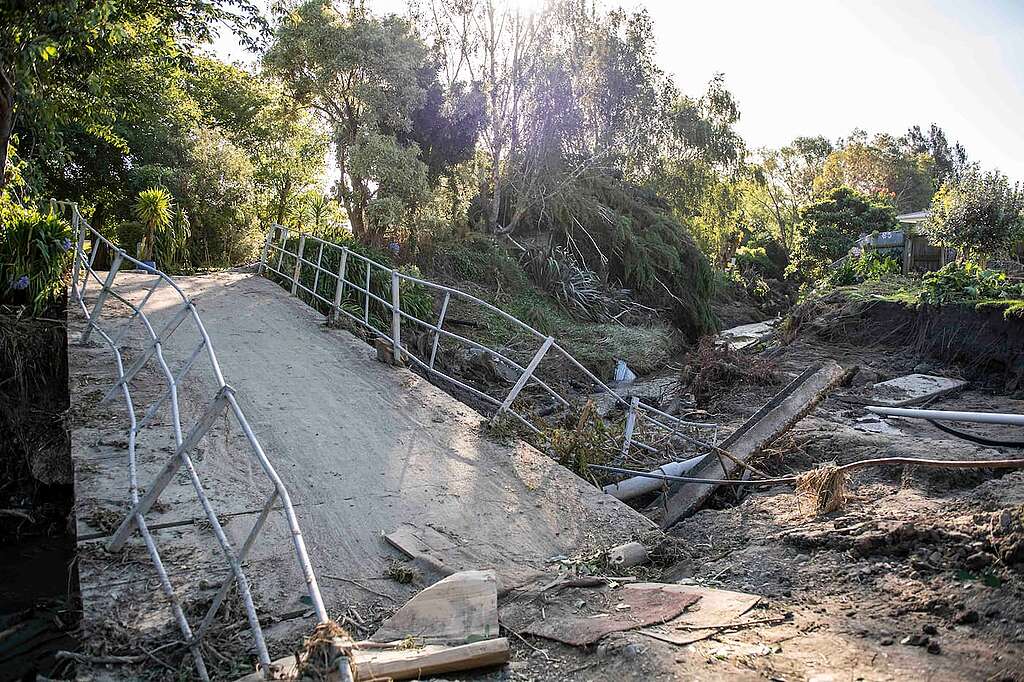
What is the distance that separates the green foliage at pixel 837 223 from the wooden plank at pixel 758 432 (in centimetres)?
2477

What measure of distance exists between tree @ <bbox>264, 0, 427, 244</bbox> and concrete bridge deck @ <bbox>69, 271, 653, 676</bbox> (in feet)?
27.5

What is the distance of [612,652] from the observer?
3529 mm

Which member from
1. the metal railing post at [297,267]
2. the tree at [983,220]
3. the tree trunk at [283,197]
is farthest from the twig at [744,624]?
the tree at [983,220]

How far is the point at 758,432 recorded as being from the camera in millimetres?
7109

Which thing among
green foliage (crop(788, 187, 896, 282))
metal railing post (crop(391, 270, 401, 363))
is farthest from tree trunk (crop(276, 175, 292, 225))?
green foliage (crop(788, 187, 896, 282))

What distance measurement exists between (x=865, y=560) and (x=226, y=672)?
3412 millimetres

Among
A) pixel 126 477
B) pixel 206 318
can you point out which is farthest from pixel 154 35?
pixel 126 477

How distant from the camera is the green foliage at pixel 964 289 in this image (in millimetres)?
12562

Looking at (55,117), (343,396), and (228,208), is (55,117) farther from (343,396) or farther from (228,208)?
(343,396)

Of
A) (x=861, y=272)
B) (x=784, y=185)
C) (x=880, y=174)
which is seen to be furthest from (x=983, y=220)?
(x=880, y=174)

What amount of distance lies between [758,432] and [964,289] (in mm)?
7723

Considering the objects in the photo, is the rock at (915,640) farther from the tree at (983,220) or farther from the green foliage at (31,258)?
the tree at (983,220)

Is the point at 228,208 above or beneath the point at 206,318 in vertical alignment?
above

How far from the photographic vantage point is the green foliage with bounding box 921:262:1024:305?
12562 mm
